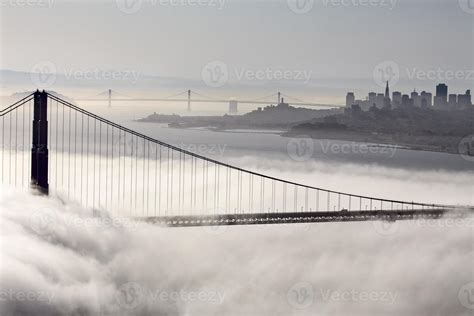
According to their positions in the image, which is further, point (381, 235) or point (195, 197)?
point (381, 235)

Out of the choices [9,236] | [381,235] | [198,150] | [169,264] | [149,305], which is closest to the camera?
Result: [9,236]

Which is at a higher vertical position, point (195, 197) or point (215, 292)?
point (195, 197)

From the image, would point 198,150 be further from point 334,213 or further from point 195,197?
point 334,213

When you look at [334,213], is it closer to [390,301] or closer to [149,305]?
[390,301]

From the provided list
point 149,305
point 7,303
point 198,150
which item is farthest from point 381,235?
point 7,303

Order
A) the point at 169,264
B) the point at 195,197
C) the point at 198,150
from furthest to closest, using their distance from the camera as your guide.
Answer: the point at 198,150 → the point at 195,197 → the point at 169,264
